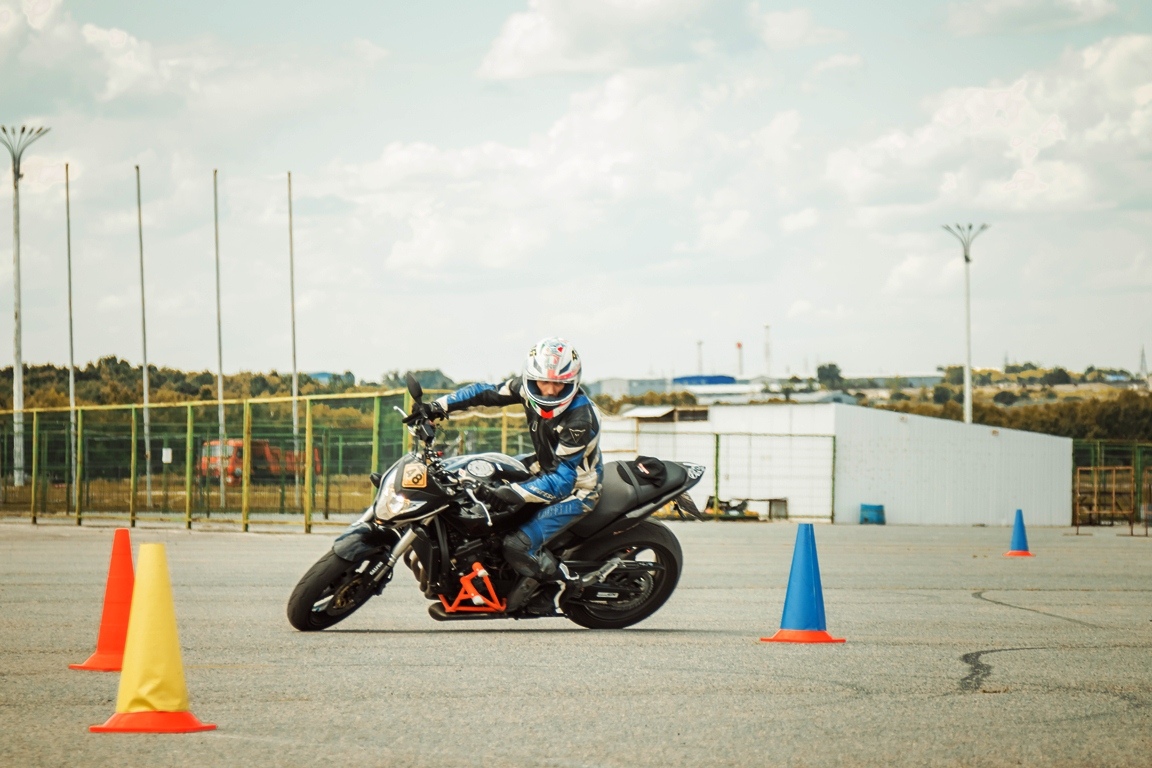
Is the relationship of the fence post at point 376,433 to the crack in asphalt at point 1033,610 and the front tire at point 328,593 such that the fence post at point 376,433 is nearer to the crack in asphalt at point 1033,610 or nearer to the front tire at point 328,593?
the crack in asphalt at point 1033,610

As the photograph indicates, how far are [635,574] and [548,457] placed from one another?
945 millimetres

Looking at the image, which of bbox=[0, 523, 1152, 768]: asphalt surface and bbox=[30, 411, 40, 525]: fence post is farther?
bbox=[30, 411, 40, 525]: fence post

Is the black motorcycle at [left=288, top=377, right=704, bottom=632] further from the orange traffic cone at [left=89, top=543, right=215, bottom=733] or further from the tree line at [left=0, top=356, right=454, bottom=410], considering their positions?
the tree line at [left=0, top=356, right=454, bottom=410]

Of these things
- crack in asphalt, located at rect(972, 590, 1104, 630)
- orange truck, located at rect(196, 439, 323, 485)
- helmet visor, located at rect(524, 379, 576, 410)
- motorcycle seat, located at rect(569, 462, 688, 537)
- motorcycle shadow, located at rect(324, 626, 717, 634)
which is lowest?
crack in asphalt, located at rect(972, 590, 1104, 630)

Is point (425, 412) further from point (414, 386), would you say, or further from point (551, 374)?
point (551, 374)

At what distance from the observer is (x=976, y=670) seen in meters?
7.77

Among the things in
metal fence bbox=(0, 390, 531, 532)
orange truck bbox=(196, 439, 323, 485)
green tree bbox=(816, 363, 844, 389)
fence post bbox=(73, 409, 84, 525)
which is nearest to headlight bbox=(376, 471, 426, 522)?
metal fence bbox=(0, 390, 531, 532)

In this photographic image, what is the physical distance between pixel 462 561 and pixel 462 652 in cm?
94

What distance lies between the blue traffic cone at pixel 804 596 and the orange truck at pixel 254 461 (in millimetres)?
18512

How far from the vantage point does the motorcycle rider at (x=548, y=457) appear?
9.00 metres

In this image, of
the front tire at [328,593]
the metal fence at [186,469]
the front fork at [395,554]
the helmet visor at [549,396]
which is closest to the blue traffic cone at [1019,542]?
the metal fence at [186,469]

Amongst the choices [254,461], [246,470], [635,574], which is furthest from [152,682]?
[254,461]

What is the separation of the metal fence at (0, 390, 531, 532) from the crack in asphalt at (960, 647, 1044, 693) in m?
17.5

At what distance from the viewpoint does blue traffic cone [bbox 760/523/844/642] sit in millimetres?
8953
